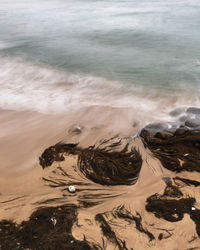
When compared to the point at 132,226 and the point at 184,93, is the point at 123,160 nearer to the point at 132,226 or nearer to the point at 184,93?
the point at 132,226

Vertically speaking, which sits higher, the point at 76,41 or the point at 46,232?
the point at 76,41

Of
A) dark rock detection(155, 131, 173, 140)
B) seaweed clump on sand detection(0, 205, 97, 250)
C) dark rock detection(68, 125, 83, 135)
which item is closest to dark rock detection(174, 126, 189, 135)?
dark rock detection(155, 131, 173, 140)

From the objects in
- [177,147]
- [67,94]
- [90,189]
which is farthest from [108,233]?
[67,94]

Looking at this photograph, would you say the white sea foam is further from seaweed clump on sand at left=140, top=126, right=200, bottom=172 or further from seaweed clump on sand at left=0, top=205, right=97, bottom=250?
seaweed clump on sand at left=0, top=205, right=97, bottom=250

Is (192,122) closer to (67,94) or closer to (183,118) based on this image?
(183,118)

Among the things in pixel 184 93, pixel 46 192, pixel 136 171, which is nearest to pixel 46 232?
pixel 46 192

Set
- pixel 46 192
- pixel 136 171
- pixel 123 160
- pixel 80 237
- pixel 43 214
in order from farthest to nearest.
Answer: pixel 123 160 → pixel 136 171 → pixel 46 192 → pixel 43 214 → pixel 80 237

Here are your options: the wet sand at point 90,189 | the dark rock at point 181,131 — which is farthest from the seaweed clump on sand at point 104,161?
the dark rock at point 181,131
